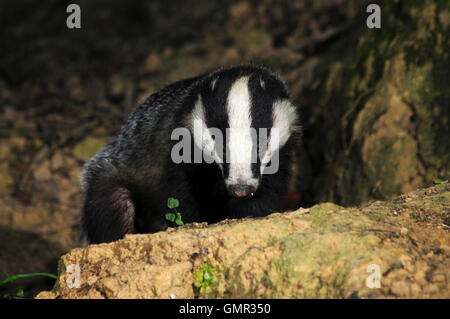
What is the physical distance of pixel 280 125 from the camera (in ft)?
10.0

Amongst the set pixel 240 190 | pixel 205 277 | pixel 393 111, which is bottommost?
pixel 205 277

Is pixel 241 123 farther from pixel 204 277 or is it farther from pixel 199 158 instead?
pixel 204 277

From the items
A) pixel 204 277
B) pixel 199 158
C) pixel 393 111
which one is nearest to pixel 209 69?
pixel 393 111

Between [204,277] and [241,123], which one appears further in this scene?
[241,123]

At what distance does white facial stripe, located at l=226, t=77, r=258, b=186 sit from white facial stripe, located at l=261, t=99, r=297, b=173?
0.60ft

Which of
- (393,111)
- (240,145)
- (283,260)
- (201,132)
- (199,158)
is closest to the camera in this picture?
(283,260)

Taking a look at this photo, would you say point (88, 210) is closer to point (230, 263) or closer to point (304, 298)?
point (230, 263)

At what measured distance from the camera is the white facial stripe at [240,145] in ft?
8.85

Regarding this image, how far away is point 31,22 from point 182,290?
6978mm

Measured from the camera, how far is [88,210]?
12.4ft

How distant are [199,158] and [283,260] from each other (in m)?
1.28

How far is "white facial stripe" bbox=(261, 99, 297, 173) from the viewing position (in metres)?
2.92

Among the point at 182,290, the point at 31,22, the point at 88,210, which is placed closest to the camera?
the point at 182,290
